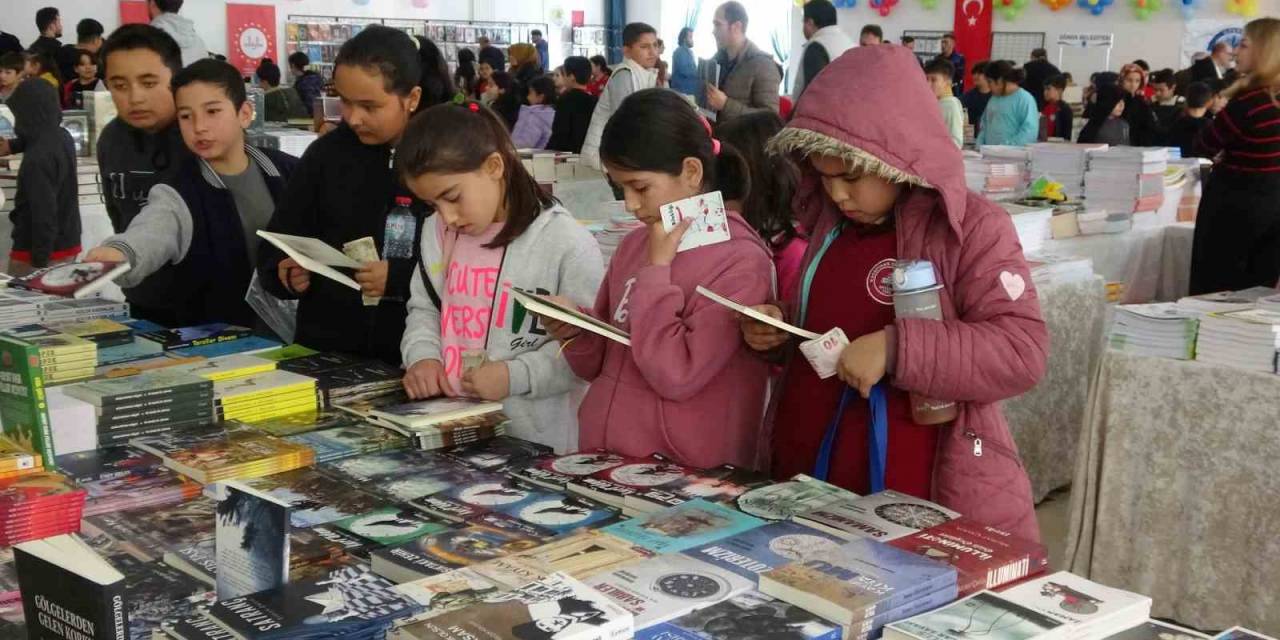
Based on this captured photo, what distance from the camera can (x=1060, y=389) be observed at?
4051 mm

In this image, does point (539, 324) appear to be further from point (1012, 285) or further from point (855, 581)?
point (855, 581)

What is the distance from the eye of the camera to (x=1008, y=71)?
807 cm

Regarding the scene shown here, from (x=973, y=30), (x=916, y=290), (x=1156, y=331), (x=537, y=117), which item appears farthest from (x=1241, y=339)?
(x=973, y=30)

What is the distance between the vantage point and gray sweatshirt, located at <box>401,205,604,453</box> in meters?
2.30

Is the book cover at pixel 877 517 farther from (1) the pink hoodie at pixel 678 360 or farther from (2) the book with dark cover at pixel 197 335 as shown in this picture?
(2) the book with dark cover at pixel 197 335

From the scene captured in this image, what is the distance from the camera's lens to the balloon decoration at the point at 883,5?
1477 cm

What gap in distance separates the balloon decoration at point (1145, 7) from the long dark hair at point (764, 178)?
11587mm

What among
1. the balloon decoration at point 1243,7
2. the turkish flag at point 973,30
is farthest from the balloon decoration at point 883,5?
the balloon decoration at point 1243,7

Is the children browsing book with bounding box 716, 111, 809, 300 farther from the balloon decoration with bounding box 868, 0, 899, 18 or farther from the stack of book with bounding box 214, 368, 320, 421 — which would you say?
the balloon decoration with bounding box 868, 0, 899, 18

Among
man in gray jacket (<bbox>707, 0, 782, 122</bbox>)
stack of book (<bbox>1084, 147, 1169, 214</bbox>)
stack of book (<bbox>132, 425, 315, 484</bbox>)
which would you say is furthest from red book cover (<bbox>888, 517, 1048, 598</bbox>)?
man in gray jacket (<bbox>707, 0, 782, 122</bbox>)

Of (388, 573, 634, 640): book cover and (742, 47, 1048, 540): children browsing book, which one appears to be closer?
(388, 573, 634, 640): book cover

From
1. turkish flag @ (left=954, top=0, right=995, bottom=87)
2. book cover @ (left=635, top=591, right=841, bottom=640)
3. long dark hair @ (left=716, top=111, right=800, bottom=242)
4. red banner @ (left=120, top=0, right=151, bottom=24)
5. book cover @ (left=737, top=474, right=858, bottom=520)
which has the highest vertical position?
red banner @ (left=120, top=0, right=151, bottom=24)

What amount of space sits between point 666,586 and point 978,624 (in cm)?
32

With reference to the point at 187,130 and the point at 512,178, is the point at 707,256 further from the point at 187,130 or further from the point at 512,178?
the point at 187,130
